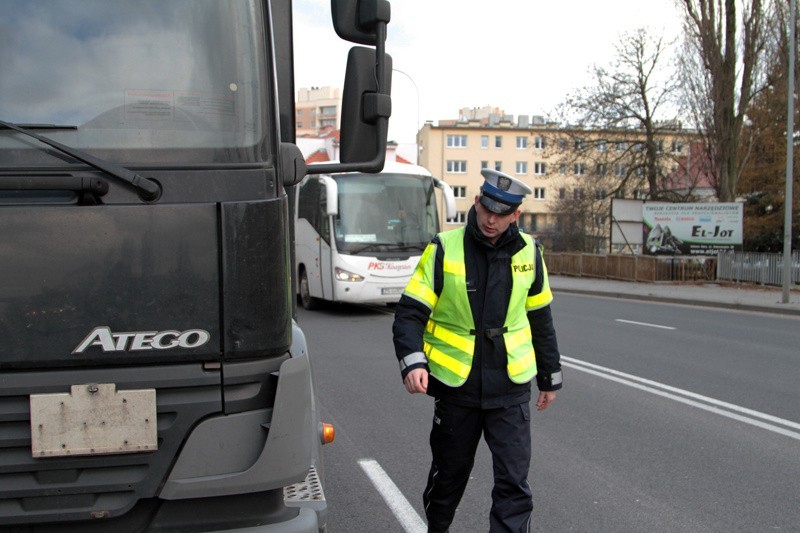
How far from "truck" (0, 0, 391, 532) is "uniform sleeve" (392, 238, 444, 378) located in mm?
989

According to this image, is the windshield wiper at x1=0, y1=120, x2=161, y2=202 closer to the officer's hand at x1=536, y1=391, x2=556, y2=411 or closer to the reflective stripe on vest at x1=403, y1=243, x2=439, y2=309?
the reflective stripe on vest at x1=403, y1=243, x2=439, y2=309

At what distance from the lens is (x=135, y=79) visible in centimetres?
259

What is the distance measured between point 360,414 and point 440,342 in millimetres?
3539

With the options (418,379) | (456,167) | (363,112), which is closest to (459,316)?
(418,379)

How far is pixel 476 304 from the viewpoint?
3633 mm

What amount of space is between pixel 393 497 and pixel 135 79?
10.3 feet

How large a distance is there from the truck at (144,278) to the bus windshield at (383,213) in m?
12.6

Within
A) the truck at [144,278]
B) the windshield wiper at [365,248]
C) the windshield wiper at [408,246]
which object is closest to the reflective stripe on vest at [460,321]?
the truck at [144,278]

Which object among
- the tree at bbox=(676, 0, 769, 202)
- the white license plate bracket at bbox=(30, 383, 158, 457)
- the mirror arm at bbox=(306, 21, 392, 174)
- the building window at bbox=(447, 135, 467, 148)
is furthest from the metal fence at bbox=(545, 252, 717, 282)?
the building window at bbox=(447, 135, 467, 148)

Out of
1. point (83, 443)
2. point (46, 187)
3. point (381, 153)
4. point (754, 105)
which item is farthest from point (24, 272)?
point (754, 105)

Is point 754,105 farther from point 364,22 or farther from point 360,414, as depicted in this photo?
point 364,22

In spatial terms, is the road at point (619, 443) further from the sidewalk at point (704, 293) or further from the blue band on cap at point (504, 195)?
the sidewalk at point (704, 293)

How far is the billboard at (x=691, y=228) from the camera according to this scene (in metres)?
26.6

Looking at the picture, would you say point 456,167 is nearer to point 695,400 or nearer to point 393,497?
point 695,400
